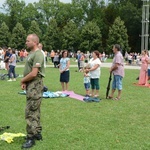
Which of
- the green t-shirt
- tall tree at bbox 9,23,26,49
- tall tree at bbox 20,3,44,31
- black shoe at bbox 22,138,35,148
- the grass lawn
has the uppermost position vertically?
tall tree at bbox 20,3,44,31

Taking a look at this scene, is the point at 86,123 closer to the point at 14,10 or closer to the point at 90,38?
the point at 90,38

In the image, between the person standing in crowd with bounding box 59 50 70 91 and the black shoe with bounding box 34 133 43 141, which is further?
the person standing in crowd with bounding box 59 50 70 91

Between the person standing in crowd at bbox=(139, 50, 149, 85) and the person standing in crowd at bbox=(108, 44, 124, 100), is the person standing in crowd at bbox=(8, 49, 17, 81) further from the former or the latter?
the person standing in crowd at bbox=(108, 44, 124, 100)

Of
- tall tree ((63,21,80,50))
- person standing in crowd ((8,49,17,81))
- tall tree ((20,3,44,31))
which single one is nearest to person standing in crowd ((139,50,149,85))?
person standing in crowd ((8,49,17,81))

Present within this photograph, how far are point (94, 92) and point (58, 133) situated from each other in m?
5.31

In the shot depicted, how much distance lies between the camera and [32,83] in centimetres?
557

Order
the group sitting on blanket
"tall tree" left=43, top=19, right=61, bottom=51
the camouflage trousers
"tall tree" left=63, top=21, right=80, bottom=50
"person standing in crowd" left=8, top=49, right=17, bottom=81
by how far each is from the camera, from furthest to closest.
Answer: "tall tree" left=43, top=19, right=61, bottom=51, "tall tree" left=63, top=21, right=80, bottom=50, "person standing in crowd" left=8, top=49, right=17, bottom=81, the group sitting on blanket, the camouflage trousers

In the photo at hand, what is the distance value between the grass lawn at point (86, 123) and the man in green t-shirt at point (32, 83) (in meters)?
0.31

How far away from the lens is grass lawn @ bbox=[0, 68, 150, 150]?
579cm

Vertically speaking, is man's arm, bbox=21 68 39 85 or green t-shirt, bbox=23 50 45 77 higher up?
green t-shirt, bbox=23 50 45 77

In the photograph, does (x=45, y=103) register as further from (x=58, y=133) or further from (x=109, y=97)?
(x=58, y=133)

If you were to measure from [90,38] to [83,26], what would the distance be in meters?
9.37

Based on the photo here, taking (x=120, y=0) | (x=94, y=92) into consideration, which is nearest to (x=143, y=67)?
(x=94, y=92)

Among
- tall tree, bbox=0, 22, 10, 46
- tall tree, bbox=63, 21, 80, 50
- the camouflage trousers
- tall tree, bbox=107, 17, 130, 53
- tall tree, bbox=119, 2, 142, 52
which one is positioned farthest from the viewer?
tall tree, bbox=0, 22, 10, 46
